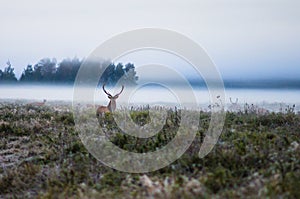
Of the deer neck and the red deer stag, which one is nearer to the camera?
the red deer stag

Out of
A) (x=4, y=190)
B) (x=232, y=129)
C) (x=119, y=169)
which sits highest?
(x=232, y=129)

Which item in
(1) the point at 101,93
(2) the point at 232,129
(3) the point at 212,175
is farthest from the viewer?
(1) the point at 101,93

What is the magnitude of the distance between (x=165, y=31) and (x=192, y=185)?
5.29m

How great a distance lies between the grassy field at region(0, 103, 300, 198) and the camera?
5961 millimetres

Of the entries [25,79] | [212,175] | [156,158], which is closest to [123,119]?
[156,158]

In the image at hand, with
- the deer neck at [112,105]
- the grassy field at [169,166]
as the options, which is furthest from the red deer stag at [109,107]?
the grassy field at [169,166]

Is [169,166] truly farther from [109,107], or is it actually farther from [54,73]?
[54,73]

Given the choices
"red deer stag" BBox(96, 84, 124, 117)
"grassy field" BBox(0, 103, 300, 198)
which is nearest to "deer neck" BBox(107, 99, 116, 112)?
"red deer stag" BBox(96, 84, 124, 117)

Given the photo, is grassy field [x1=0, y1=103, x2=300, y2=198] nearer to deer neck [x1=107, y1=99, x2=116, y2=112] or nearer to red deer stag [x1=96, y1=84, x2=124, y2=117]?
red deer stag [x1=96, y1=84, x2=124, y2=117]

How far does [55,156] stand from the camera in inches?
350

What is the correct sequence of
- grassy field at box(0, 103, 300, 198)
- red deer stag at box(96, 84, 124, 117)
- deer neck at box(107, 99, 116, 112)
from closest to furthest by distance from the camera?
grassy field at box(0, 103, 300, 198)
red deer stag at box(96, 84, 124, 117)
deer neck at box(107, 99, 116, 112)

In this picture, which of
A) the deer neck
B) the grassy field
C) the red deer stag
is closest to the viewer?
the grassy field

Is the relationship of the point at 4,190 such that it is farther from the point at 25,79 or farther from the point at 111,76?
the point at 25,79

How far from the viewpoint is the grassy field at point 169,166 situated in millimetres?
5961
